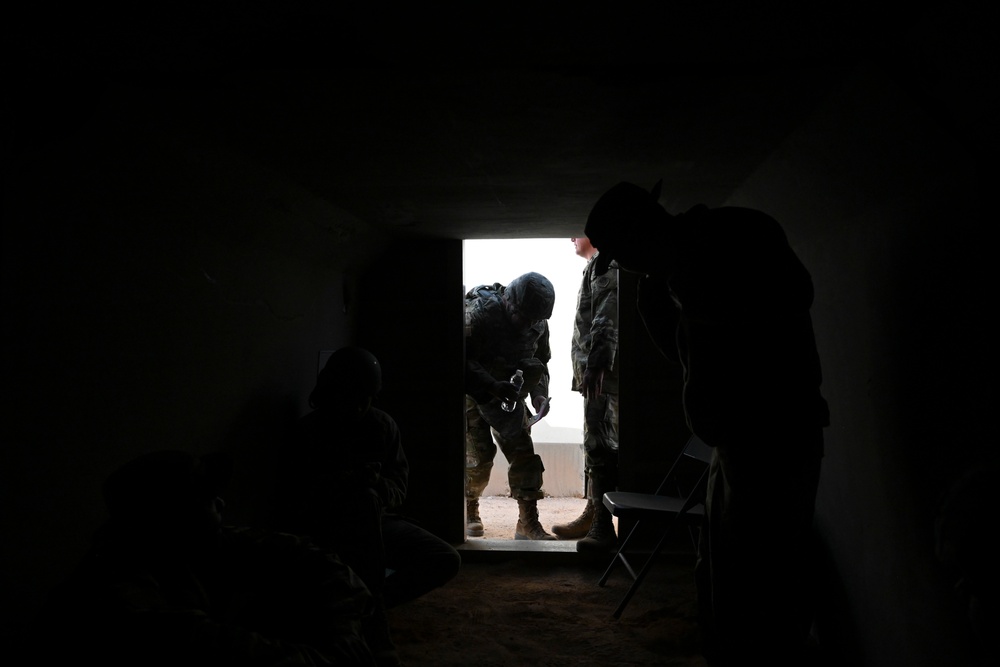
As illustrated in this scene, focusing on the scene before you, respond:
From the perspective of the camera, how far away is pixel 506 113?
2.27 m

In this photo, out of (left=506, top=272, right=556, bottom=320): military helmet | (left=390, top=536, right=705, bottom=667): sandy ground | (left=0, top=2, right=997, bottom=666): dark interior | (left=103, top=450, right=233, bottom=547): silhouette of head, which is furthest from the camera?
(left=506, top=272, right=556, bottom=320): military helmet

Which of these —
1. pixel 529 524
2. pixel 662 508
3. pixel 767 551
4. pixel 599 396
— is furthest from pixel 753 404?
pixel 529 524

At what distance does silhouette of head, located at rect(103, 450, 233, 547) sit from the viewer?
149 centimetres

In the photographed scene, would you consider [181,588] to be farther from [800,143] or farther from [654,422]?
[654,422]

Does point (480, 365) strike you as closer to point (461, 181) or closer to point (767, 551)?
point (461, 181)

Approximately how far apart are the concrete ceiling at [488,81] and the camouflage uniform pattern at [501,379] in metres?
2.67

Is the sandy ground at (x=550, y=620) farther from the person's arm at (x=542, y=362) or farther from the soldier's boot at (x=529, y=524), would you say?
the person's arm at (x=542, y=362)

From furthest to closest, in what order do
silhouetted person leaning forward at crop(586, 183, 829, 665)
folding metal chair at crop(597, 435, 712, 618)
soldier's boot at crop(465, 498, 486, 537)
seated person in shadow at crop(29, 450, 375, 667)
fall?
soldier's boot at crop(465, 498, 486, 537) → folding metal chair at crop(597, 435, 712, 618) → silhouetted person leaning forward at crop(586, 183, 829, 665) → seated person in shadow at crop(29, 450, 375, 667)

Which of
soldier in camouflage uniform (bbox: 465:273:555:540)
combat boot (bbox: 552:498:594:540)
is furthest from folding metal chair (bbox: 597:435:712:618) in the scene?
soldier in camouflage uniform (bbox: 465:273:555:540)

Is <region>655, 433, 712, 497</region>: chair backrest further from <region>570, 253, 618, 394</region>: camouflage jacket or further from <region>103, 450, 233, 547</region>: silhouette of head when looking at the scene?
<region>103, 450, 233, 547</region>: silhouette of head

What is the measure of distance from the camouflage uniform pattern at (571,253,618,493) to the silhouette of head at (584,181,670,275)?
2.71m

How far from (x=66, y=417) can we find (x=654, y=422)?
12.8ft

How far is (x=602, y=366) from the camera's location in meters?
5.11

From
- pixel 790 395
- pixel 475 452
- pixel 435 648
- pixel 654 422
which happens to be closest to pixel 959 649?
pixel 790 395
